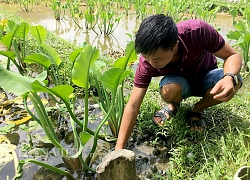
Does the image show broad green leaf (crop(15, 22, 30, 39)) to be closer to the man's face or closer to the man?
the man

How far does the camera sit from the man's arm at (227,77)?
1.40m

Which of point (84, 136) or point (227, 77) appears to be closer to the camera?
point (84, 136)

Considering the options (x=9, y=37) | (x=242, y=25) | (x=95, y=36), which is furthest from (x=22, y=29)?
(x=95, y=36)

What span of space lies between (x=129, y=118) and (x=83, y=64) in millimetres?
446

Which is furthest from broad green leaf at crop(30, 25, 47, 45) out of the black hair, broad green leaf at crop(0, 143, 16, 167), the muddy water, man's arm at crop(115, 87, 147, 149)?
the muddy water

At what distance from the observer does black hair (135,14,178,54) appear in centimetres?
134

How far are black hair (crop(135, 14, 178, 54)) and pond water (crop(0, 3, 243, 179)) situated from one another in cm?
72

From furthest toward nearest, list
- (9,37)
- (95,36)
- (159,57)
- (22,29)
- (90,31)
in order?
(90,31) → (95,36) → (22,29) → (9,37) → (159,57)

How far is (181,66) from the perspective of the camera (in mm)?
1782

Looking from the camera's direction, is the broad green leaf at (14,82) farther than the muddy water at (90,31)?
No

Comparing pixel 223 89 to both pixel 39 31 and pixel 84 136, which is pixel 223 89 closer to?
pixel 84 136

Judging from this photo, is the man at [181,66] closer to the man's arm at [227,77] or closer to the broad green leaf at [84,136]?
the man's arm at [227,77]

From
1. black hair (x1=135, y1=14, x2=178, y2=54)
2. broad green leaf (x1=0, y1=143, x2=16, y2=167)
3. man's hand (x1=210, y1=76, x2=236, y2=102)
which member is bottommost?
broad green leaf (x1=0, y1=143, x2=16, y2=167)

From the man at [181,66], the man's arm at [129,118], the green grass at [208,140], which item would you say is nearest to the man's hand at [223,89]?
the man at [181,66]
